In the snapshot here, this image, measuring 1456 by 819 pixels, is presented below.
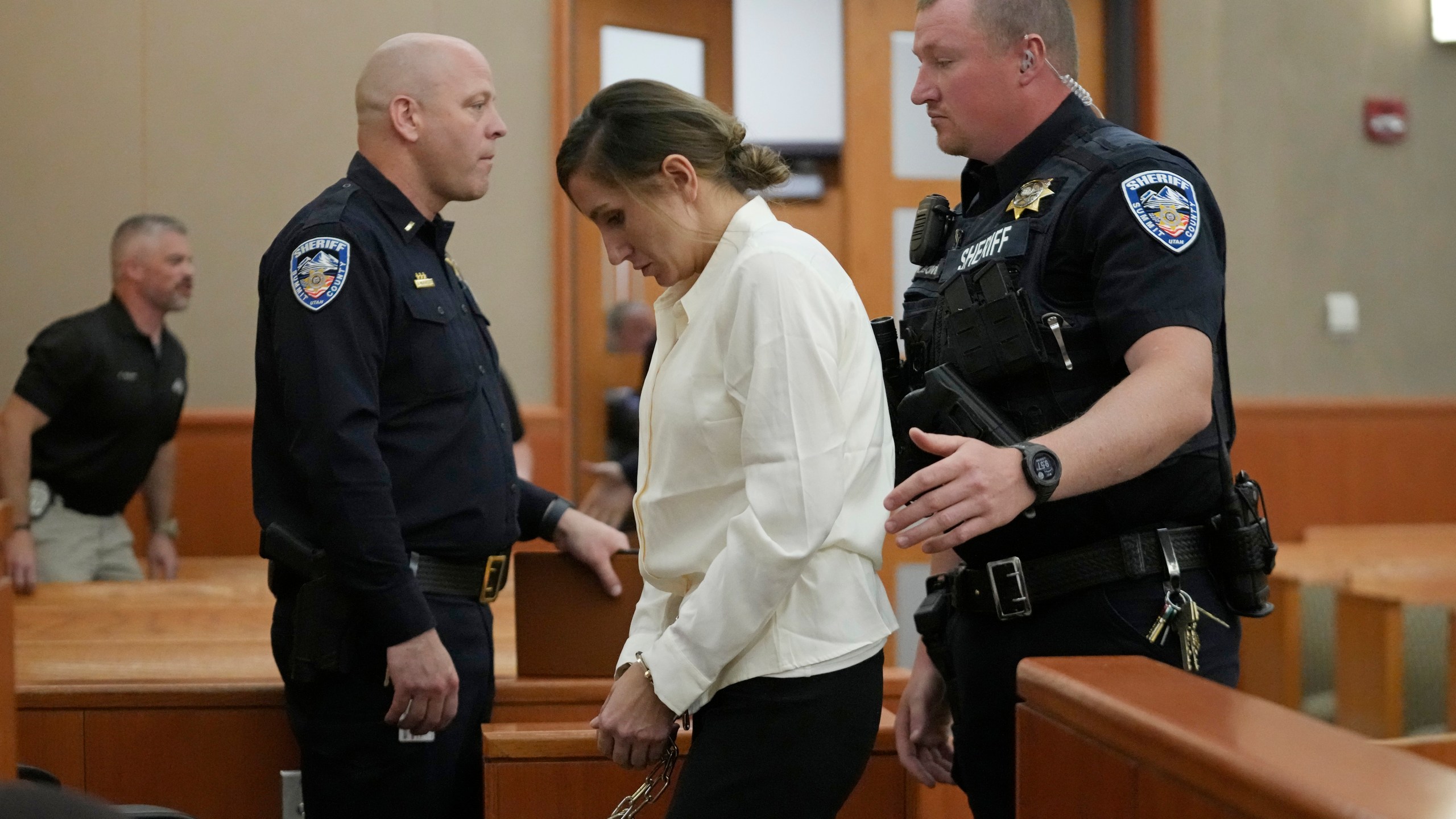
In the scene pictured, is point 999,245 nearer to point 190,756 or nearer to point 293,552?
point 293,552

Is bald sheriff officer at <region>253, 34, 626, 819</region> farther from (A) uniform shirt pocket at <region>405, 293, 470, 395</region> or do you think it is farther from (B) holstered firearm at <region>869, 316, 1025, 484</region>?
(B) holstered firearm at <region>869, 316, 1025, 484</region>

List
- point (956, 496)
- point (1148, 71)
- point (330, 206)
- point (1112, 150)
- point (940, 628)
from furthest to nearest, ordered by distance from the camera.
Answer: point (1148, 71), point (330, 206), point (940, 628), point (1112, 150), point (956, 496)

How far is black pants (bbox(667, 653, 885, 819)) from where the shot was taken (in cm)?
113

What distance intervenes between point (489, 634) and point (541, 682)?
134mm

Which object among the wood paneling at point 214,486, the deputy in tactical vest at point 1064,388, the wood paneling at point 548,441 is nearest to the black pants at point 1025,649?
the deputy in tactical vest at point 1064,388

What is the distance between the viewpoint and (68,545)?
11.0 ft

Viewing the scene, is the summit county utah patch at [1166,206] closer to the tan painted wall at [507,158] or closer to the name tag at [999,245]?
the name tag at [999,245]

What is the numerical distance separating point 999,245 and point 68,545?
283cm

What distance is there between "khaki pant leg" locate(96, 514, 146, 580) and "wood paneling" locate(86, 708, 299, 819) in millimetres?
1572

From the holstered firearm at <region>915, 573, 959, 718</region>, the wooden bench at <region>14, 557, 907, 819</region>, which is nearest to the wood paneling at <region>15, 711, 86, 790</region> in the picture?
the wooden bench at <region>14, 557, 907, 819</region>

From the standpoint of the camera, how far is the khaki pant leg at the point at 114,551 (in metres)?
3.39

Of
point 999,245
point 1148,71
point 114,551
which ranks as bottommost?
point 114,551

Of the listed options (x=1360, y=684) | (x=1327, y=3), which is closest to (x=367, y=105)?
(x=1360, y=684)

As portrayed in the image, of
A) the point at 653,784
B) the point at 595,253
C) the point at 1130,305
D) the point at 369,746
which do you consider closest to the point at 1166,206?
the point at 1130,305
